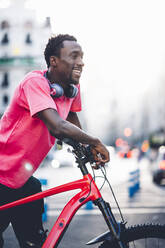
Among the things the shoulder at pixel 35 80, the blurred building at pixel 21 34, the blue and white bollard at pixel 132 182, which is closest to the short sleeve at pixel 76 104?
the shoulder at pixel 35 80

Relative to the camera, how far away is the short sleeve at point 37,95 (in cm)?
221

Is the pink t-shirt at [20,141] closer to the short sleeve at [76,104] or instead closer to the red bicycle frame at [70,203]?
the red bicycle frame at [70,203]

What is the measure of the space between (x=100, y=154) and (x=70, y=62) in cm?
63

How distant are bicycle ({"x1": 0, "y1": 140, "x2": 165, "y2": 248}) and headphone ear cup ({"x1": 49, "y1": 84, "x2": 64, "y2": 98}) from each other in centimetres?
31

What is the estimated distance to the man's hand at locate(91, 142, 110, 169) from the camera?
2.22 meters

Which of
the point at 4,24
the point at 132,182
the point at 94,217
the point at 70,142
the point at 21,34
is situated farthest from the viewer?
the point at 4,24

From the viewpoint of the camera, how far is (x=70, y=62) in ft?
8.01

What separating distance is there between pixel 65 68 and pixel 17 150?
614mm

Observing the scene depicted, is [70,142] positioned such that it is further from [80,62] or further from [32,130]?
[80,62]

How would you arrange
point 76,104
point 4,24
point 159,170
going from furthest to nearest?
point 4,24, point 159,170, point 76,104

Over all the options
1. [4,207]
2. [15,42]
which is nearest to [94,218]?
[4,207]

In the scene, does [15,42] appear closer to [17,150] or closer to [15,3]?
[15,3]

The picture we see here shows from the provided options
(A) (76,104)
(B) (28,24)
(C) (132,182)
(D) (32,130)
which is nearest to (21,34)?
(B) (28,24)

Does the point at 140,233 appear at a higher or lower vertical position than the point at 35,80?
lower
